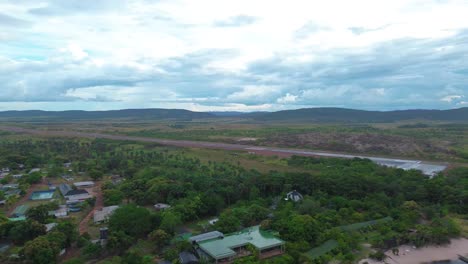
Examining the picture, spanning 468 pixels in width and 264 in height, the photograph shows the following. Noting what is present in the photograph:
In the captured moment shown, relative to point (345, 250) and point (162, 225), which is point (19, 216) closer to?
point (162, 225)

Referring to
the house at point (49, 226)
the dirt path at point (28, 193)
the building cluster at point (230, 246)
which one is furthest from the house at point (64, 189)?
the building cluster at point (230, 246)

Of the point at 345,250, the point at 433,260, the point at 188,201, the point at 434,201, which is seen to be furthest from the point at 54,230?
the point at 434,201

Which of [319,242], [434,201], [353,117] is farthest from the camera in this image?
[353,117]

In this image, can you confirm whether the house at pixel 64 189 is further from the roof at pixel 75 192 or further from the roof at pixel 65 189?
the roof at pixel 75 192

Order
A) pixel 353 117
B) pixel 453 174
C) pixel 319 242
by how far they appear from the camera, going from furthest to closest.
Result: pixel 353 117 → pixel 453 174 → pixel 319 242

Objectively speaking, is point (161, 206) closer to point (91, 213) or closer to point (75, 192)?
point (91, 213)

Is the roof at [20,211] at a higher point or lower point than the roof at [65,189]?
lower
